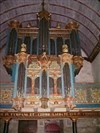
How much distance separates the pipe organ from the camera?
1081cm

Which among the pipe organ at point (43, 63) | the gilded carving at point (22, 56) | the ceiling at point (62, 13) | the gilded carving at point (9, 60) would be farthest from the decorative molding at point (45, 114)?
the ceiling at point (62, 13)

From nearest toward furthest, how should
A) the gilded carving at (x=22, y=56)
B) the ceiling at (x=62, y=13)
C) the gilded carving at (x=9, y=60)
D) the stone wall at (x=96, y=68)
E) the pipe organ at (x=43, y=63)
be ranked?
the pipe organ at (x=43, y=63), the gilded carving at (x=22, y=56), the gilded carving at (x=9, y=60), the ceiling at (x=62, y=13), the stone wall at (x=96, y=68)

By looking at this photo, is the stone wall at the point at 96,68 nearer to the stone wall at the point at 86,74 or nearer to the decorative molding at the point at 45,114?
the stone wall at the point at 86,74

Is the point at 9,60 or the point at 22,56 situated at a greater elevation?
the point at 22,56

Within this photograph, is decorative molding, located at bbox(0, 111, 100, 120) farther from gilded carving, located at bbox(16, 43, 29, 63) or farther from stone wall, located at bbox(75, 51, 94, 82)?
stone wall, located at bbox(75, 51, 94, 82)

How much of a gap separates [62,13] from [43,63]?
4.95m

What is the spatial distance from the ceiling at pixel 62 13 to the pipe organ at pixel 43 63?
0.88 metres

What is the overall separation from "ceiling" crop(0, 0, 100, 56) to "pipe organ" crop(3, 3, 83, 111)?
884 mm

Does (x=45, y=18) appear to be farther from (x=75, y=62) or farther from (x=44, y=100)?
(x=44, y=100)

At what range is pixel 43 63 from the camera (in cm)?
1191

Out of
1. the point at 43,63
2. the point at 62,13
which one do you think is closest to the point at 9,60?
the point at 43,63

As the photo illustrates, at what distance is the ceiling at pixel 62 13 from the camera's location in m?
13.5

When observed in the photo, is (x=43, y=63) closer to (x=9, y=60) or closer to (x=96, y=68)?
(x=9, y=60)

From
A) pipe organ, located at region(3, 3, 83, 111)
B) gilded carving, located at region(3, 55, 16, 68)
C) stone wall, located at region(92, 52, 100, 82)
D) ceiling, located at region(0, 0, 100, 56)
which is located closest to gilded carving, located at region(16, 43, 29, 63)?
pipe organ, located at region(3, 3, 83, 111)
